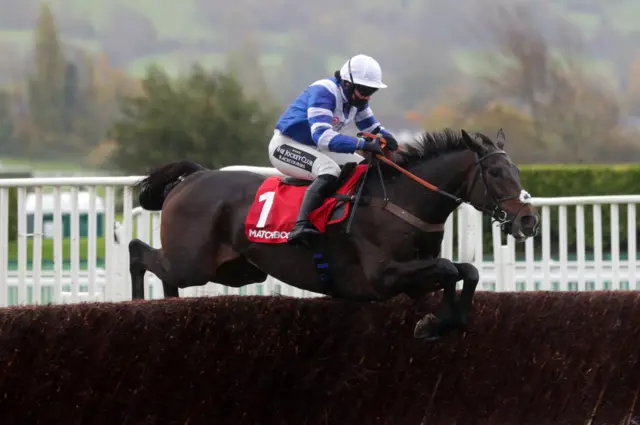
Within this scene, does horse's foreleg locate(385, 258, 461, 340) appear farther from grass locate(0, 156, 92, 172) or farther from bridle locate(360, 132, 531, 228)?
grass locate(0, 156, 92, 172)

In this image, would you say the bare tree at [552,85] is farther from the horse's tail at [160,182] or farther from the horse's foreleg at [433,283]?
the horse's foreleg at [433,283]

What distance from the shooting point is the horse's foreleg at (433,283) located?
15.0ft

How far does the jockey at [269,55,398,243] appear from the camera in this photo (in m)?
4.82

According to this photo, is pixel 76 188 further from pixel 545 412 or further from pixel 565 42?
pixel 565 42

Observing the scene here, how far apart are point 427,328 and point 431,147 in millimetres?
899

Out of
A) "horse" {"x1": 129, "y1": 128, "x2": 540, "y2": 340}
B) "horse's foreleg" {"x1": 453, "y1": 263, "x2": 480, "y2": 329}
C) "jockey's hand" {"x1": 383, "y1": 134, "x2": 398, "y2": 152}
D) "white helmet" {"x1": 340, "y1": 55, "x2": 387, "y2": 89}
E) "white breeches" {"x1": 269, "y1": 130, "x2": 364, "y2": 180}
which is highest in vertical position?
"white helmet" {"x1": 340, "y1": 55, "x2": 387, "y2": 89}

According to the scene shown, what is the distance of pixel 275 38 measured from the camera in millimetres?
35781

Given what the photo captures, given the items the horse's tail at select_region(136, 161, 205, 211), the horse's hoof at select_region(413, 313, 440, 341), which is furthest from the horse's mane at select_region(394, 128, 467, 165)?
the horse's tail at select_region(136, 161, 205, 211)

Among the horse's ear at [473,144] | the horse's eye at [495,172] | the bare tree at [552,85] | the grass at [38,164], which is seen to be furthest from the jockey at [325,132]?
the grass at [38,164]

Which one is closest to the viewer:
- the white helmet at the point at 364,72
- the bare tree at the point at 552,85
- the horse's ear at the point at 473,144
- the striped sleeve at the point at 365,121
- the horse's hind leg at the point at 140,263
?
the horse's ear at the point at 473,144

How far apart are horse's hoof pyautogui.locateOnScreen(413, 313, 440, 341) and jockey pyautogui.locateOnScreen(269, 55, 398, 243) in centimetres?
67

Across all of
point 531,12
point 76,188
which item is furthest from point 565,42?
point 76,188

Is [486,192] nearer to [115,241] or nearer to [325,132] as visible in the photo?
[325,132]

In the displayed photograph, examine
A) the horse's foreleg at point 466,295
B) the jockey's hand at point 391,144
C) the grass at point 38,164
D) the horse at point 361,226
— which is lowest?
the horse's foreleg at point 466,295
